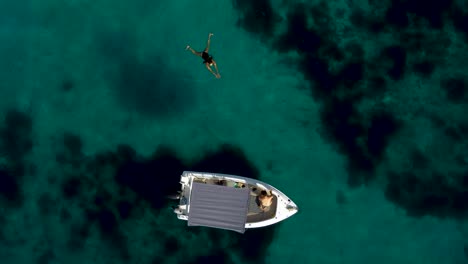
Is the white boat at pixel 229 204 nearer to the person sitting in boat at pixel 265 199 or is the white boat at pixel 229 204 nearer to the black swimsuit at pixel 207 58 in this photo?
the person sitting in boat at pixel 265 199

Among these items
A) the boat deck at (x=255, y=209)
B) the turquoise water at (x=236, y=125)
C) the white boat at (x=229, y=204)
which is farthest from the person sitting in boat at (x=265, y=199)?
the turquoise water at (x=236, y=125)

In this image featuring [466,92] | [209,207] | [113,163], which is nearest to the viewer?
[209,207]

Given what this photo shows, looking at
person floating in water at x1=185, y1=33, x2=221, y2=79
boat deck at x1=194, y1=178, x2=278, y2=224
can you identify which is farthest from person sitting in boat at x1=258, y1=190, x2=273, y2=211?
person floating in water at x1=185, y1=33, x2=221, y2=79

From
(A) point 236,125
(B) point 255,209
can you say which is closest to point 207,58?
(A) point 236,125

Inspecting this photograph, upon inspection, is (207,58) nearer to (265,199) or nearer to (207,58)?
(207,58)

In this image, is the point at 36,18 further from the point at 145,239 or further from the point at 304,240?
the point at 304,240

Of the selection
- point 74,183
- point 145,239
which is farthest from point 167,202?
point 74,183

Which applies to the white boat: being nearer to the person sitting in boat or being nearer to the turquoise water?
the person sitting in boat
